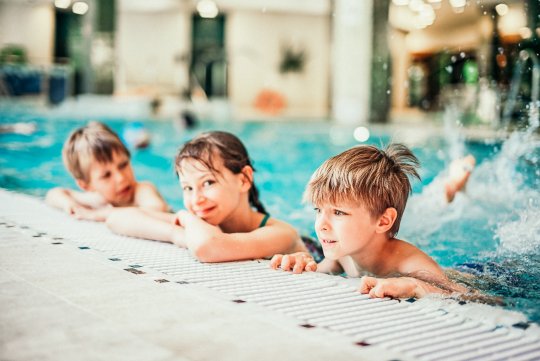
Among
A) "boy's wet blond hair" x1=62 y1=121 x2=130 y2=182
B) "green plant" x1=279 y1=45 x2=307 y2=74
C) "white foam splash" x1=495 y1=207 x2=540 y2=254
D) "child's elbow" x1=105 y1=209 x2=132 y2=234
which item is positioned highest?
"green plant" x1=279 y1=45 x2=307 y2=74

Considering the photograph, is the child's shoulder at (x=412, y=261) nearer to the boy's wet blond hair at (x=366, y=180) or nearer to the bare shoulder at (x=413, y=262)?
the bare shoulder at (x=413, y=262)

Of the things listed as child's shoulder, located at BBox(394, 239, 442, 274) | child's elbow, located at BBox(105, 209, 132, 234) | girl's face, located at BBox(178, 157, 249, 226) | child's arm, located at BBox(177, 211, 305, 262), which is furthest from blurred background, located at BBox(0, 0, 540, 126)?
child's shoulder, located at BBox(394, 239, 442, 274)

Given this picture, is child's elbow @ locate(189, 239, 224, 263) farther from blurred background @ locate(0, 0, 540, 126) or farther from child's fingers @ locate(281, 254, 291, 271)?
blurred background @ locate(0, 0, 540, 126)

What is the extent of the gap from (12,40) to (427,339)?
2581 cm

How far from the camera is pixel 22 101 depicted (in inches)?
620

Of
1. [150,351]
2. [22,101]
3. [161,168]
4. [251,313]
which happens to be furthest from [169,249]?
[22,101]

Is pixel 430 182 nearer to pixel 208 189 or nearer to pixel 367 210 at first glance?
pixel 208 189

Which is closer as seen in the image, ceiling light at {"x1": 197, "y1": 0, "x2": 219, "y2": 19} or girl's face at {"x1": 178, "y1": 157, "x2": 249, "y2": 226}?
girl's face at {"x1": 178, "y1": 157, "x2": 249, "y2": 226}

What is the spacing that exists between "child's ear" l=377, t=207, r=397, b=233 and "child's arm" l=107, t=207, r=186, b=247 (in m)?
0.97

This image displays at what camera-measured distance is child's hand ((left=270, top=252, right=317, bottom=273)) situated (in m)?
2.48

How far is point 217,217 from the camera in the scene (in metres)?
2.94

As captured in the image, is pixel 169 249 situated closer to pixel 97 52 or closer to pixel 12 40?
pixel 97 52

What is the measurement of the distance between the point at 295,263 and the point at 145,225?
3.16 ft

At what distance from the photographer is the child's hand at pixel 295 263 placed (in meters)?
2.48
